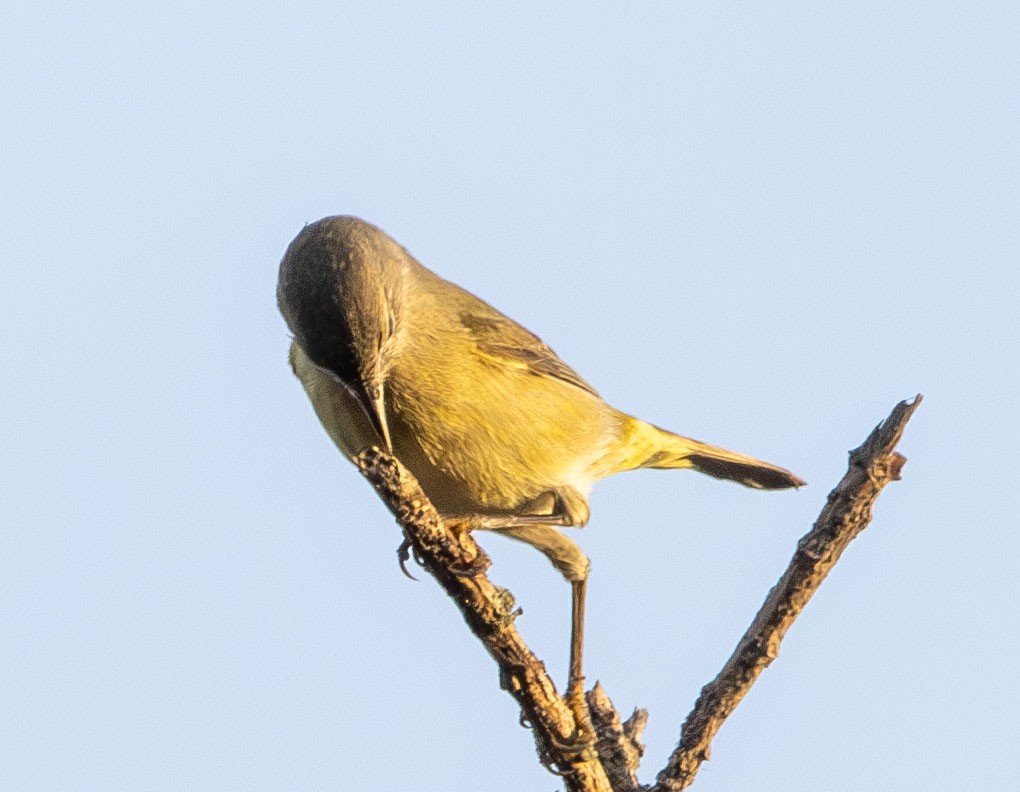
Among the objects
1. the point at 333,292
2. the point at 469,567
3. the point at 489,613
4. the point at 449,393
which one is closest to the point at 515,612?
the point at 489,613

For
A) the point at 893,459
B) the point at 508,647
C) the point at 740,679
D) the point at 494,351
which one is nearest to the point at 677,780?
the point at 740,679

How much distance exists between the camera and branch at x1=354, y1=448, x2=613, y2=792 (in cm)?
450

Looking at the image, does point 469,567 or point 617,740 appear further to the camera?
point 617,740

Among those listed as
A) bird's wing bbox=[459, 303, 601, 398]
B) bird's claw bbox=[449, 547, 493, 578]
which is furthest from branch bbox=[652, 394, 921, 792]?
bird's wing bbox=[459, 303, 601, 398]

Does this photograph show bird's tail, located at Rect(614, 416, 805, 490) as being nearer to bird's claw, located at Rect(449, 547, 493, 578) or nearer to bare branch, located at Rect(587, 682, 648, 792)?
bare branch, located at Rect(587, 682, 648, 792)

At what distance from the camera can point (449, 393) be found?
6.39 m

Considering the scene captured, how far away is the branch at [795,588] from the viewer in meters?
4.69

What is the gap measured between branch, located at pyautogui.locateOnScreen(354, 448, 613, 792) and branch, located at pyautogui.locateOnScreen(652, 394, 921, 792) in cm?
35

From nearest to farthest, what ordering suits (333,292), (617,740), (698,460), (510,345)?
(617,740), (333,292), (510,345), (698,460)

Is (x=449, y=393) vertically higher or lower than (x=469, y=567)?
higher

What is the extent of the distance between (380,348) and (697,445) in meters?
2.65

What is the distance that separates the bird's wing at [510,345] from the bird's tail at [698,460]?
51 cm

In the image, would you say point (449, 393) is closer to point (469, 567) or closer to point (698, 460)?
point (469, 567)

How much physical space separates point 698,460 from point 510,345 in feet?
5.55
